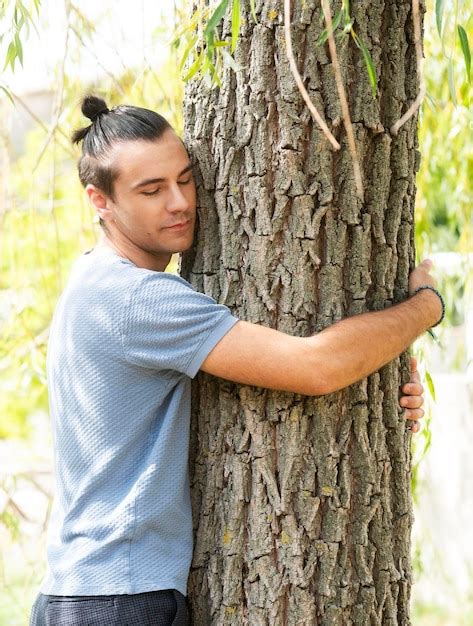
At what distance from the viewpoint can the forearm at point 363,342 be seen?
1.78m

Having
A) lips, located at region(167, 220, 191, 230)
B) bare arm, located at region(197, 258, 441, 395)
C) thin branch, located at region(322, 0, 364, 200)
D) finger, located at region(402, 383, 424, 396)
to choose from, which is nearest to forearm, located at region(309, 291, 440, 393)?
bare arm, located at region(197, 258, 441, 395)

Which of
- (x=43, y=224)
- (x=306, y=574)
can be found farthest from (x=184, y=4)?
(x=43, y=224)

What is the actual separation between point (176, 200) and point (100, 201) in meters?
0.20

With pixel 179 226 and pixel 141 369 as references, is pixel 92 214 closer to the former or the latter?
pixel 179 226

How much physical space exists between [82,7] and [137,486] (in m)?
1.49

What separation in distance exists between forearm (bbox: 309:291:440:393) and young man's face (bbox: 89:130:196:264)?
1.24 feet

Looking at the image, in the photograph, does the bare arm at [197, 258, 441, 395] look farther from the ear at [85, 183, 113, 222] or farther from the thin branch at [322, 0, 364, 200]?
the ear at [85, 183, 113, 222]

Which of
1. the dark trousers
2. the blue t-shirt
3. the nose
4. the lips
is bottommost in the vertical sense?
the dark trousers

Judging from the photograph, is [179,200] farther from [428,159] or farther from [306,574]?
[428,159]

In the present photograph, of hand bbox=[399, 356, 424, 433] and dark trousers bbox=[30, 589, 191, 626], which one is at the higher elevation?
hand bbox=[399, 356, 424, 433]

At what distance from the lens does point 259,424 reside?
191cm

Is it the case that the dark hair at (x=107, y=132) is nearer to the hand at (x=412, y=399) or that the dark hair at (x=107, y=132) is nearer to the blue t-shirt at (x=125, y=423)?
the blue t-shirt at (x=125, y=423)

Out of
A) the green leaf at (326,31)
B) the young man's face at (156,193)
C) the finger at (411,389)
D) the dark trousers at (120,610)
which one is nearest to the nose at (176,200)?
the young man's face at (156,193)

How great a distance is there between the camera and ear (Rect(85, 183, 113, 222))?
2066mm
